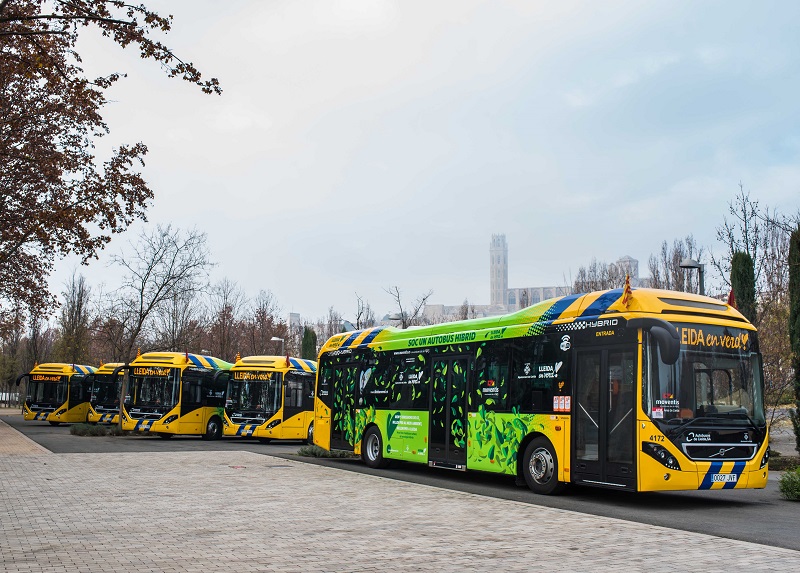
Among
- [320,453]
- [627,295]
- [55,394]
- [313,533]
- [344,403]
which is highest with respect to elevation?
[627,295]

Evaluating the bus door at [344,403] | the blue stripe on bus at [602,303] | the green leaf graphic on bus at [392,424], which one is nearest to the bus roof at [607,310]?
the blue stripe on bus at [602,303]

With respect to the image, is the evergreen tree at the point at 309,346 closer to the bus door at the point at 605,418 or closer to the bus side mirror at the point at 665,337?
the bus door at the point at 605,418

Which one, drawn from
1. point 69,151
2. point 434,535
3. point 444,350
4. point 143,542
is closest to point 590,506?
point 434,535

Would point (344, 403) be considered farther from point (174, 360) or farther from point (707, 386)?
point (174, 360)

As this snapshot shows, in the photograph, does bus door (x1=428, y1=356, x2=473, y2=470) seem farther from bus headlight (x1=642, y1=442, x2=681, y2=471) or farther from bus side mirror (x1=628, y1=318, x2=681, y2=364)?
bus side mirror (x1=628, y1=318, x2=681, y2=364)

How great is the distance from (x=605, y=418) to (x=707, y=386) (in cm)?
161

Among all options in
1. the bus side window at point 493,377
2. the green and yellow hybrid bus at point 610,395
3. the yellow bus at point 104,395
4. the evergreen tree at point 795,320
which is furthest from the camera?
the yellow bus at point 104,395

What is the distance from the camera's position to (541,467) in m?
14.7

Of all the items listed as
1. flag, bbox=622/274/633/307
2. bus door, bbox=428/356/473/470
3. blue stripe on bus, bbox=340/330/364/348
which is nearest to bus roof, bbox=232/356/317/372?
blue stripe on bus, bbox=340/330/364/348

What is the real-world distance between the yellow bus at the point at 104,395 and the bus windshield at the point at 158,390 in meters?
7.36

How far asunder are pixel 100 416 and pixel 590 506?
34.5 meters

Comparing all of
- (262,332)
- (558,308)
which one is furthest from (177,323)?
(558,308)

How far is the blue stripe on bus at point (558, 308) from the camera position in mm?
14758

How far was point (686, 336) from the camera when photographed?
521 inches
